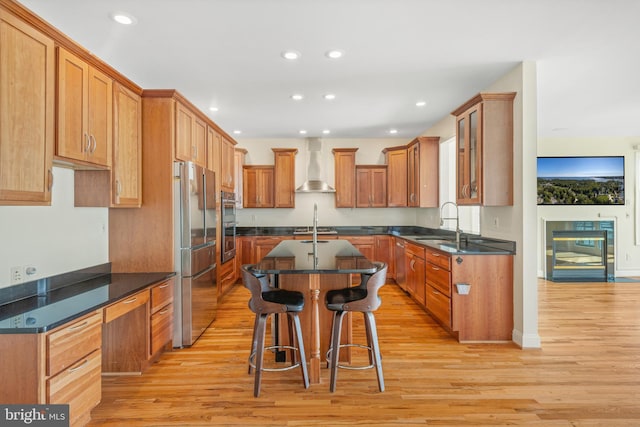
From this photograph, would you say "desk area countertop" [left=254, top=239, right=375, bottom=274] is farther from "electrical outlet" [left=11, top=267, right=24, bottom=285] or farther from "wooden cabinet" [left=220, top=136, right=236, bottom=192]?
"wooden cabinet" [left=220, top=136, right=236, bottom=192]

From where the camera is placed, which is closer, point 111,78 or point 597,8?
point 597,8

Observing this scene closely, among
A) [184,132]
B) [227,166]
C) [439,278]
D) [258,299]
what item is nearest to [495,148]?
[439,278]

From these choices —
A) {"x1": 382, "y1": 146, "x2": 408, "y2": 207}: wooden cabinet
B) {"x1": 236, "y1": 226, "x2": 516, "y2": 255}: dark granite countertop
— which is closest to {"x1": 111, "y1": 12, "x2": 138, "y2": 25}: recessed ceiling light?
{"x1": 236, "y1": 226, "x2": 516, "y2": 255}: dark granite countertop

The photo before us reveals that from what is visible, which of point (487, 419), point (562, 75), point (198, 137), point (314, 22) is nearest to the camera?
point (487, 419)

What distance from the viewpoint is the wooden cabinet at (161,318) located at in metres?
2.99

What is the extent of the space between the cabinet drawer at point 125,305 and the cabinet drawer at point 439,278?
279cm

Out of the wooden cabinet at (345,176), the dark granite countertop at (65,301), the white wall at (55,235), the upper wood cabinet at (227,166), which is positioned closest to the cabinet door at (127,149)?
the white wall at (55,235)

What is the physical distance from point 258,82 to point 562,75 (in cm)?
326

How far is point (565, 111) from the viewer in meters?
5.18

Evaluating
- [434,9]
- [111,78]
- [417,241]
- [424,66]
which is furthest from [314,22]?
[417,241]

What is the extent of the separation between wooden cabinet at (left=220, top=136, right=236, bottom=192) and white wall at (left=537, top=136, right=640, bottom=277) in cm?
561

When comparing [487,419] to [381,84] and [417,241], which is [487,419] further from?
[381,84]

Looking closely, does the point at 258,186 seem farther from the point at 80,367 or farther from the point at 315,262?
the point at 80,367

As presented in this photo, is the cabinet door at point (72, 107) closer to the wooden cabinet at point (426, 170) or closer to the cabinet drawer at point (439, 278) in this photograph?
the cabinet drawer at point (439, 278)
